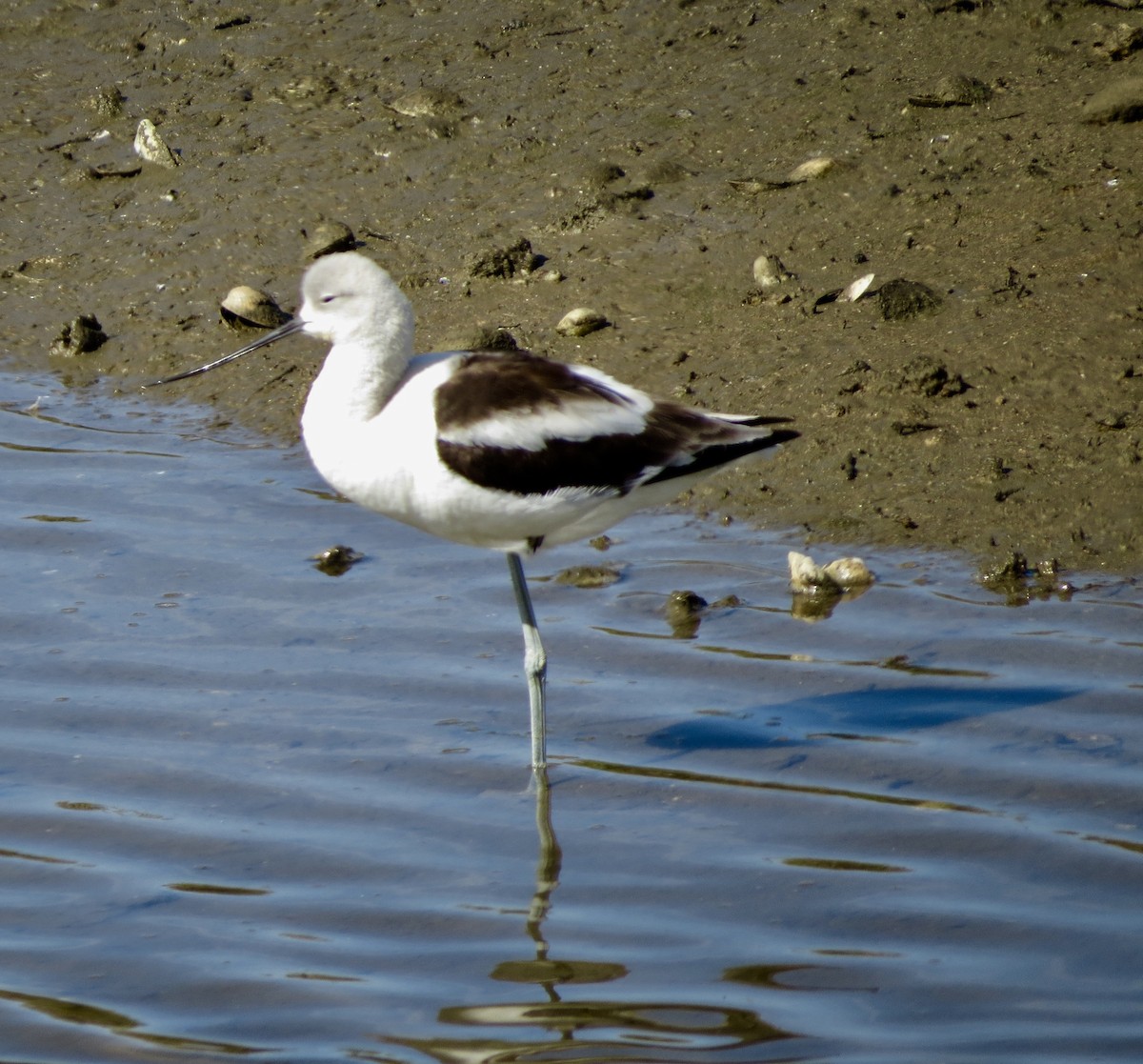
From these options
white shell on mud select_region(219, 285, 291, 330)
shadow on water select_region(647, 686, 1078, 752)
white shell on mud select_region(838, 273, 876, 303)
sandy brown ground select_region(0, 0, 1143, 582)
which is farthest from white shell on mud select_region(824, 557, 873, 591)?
white shell on mud select_region(219, 285, 291, 330)

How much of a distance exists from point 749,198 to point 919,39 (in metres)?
1.36

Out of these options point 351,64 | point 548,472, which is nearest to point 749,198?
point 351,64

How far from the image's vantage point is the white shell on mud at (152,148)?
837 cm

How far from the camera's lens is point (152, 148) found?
840cm

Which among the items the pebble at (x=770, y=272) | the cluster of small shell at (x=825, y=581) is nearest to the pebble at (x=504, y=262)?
the pebble at (x=770, y=272)

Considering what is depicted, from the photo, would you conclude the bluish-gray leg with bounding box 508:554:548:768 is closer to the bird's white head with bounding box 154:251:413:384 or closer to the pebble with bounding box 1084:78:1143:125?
the bird's white head with bounding box 154:251:413:384

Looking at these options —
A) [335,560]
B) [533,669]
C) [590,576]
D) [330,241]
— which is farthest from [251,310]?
[533,669]

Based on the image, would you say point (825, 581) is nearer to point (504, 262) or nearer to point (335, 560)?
point (335, 560)

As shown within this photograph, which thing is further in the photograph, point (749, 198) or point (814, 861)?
point (749, 198)

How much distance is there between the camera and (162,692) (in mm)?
4977

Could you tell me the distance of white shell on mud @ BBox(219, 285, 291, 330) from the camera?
728 centimetres

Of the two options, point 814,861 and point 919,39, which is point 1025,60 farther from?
point 814,861

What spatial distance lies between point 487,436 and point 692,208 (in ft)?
10.4

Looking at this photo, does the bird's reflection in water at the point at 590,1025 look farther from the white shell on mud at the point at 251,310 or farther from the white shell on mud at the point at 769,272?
A: the white shell on mud at the point at 251,310
